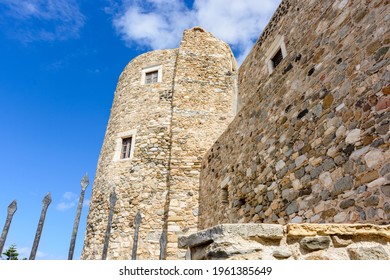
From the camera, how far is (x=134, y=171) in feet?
31.0

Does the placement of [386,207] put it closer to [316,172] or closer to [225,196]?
[316,172]

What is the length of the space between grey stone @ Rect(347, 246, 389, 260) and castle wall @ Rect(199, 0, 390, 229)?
1072mm

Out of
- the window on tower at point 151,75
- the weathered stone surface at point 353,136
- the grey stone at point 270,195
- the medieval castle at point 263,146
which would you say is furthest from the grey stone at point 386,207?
the window on tower at point 151,75

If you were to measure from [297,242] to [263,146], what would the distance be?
3570 millimetres

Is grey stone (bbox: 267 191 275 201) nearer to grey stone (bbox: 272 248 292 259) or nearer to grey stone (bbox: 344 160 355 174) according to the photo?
grey stone (bbox: 344 160 355 174)

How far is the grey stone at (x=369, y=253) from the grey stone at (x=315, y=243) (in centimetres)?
15

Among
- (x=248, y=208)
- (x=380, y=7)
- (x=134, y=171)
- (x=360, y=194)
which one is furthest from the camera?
(x=134, y=171)

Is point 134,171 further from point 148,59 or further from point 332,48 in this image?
point 332,48

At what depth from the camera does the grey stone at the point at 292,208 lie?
13.7ft

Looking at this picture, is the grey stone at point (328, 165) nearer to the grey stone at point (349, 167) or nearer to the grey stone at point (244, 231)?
the grey stone at point (349, 167)

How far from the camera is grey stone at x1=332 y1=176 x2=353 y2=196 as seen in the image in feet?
10.9
